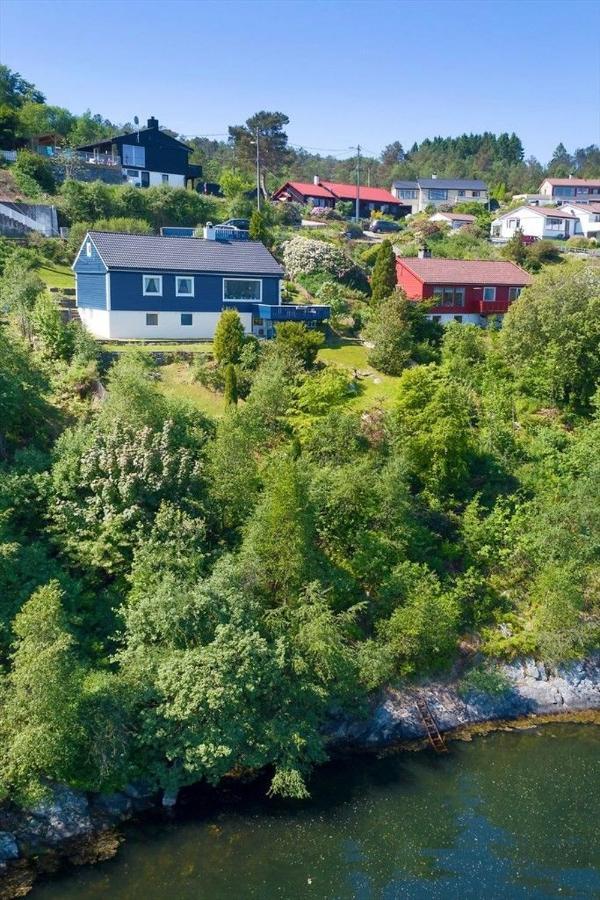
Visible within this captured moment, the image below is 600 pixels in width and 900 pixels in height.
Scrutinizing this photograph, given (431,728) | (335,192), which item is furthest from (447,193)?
(431,728)

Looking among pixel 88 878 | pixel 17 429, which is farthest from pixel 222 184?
pixel 88 878

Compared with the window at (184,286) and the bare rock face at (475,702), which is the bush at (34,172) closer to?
the window at (184,286)

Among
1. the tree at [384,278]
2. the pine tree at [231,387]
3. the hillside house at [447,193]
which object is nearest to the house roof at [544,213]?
the hillside house at [447,193]

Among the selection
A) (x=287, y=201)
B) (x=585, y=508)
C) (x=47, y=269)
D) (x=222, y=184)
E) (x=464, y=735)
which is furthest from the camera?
(x=287, y=201)

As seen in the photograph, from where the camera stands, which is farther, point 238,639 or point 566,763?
point 566,763

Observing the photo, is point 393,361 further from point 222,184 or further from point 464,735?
point 222,184
